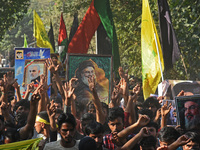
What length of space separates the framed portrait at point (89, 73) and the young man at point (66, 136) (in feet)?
9.27

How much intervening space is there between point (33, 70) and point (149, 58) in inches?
92.8

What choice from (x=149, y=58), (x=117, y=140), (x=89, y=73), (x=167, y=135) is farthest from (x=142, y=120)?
(x=149, y=58)

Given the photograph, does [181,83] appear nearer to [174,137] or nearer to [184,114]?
[184,114]

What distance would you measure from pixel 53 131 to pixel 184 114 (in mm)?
1785

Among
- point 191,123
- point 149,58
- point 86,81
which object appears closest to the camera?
point 191,123

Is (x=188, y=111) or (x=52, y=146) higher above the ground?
(x=188, y=111)

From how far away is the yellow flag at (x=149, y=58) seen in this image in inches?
371

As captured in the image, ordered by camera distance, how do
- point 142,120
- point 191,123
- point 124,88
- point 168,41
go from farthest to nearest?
point 168,41 → point 124,88 → point 191,123 → point 142,120

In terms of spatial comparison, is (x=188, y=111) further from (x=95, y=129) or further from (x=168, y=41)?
(x=168, y=41)

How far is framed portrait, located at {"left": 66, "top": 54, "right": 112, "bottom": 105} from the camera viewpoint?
27.0 ft

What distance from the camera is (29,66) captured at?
973 centimetres

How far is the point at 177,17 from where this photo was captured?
11875mm

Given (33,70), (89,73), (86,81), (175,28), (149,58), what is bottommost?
(86,81)

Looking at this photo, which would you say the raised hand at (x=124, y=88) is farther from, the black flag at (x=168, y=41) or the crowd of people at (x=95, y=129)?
the black flag at (x=168, y=41)
